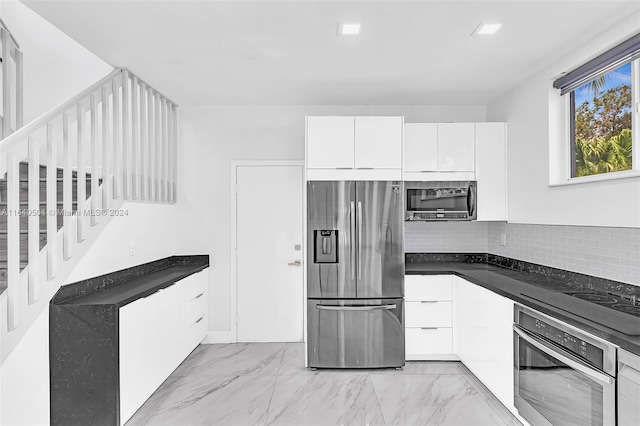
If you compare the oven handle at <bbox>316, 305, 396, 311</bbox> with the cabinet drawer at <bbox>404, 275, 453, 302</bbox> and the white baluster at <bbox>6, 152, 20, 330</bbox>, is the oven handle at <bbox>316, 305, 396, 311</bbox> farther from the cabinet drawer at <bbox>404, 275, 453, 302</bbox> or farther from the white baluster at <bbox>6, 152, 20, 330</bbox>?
the white baluster at <bbox>6, 152, 20, 330</bbox>

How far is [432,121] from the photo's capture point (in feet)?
14.9

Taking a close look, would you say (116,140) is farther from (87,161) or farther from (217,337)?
(217,337)

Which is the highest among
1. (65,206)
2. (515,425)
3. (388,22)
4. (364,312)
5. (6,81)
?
(388,22)

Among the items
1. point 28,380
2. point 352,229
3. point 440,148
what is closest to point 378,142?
point 440,148

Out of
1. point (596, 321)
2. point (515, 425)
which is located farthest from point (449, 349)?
point (596, 321)

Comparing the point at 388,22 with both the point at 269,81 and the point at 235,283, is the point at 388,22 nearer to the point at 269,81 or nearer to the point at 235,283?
the point at 269,81

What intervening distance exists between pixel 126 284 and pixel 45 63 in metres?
2.18

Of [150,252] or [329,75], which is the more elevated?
[329,75]

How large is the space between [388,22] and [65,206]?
7.18 ft

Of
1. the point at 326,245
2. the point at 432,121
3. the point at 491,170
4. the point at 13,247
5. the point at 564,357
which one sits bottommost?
the point at 564,357

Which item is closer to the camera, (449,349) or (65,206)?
(65,206)

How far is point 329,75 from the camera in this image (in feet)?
11.5

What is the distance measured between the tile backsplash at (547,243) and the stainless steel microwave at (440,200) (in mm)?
439

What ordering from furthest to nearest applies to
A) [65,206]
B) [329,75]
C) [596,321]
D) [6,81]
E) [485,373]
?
[329,75]
[485,373]
[6,81]
[65,206]
[596,321]
